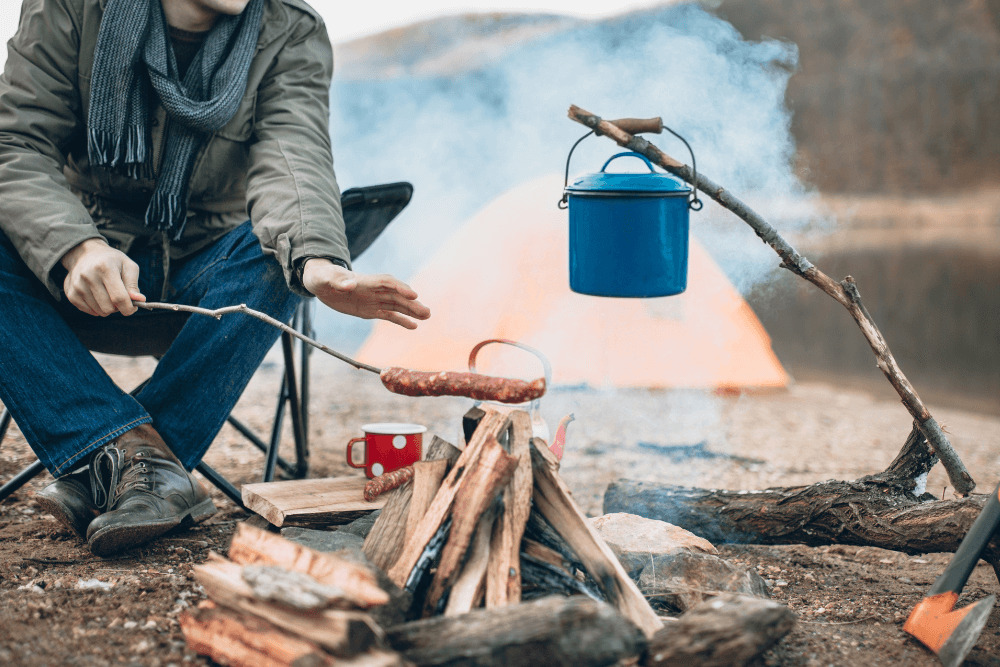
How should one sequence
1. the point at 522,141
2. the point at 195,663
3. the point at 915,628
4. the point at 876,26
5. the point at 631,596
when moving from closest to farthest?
the point at 195,663 < the point at 631,596 < the point at 915,628 < the point at 522,141 < the point at 876,26

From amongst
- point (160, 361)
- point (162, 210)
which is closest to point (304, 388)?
point (160, 361)

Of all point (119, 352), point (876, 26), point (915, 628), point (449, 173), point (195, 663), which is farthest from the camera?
point (876, 26)

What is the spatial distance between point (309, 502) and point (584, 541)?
669 mm

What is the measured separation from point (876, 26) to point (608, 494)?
25845mm

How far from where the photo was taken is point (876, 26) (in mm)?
23188

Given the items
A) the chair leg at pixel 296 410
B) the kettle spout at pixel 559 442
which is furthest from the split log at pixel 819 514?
the chair leg at pixel 296 410

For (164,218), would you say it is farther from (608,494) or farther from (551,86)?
(551,86)

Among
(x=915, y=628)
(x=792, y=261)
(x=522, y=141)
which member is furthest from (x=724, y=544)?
(x=522, y=141)

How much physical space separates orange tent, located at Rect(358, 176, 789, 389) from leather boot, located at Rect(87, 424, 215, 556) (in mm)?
2593

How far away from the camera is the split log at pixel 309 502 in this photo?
1.65m

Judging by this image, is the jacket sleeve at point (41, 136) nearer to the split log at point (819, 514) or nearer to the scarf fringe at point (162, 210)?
the scarf fringe at point (162, 210)

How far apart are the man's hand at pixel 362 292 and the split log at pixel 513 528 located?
1.09 feet

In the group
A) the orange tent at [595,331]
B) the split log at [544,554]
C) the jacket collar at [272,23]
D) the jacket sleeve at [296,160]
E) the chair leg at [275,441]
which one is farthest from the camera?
the orange tent at [595,331]

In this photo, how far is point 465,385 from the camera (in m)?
1.39
